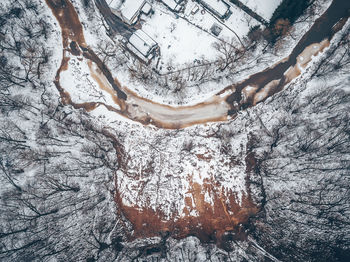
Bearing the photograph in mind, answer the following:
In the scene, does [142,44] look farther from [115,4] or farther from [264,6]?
[264,6]

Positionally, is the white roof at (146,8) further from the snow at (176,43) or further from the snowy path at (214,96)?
the snowy path at (214,96)

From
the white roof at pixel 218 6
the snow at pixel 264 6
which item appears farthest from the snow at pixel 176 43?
the snow at pixel 264 6

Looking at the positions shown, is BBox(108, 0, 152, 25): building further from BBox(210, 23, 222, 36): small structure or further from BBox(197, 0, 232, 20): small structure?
BBox(210, 23, 222, 36): small structure

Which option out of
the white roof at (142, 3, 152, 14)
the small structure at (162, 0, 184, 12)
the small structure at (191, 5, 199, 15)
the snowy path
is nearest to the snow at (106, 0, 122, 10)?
the white roof at (142, 3, 152, 14)

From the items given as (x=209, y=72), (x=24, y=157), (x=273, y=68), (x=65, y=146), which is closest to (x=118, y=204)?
(x=65, y=146)

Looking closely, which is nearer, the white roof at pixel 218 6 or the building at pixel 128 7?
the building at pixel 128 7

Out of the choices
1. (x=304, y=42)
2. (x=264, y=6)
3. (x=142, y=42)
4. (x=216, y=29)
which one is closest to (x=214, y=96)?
(x=216, y=29)
